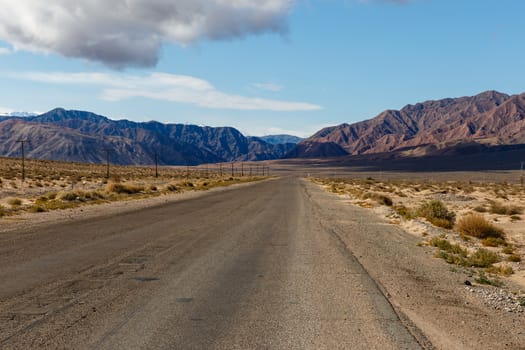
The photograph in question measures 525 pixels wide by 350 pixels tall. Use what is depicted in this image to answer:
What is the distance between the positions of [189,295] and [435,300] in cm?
408

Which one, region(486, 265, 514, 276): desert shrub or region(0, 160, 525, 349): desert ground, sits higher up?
region(0, 160, 525, 349): desert ground

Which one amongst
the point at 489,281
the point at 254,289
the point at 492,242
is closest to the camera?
the point at 254,289

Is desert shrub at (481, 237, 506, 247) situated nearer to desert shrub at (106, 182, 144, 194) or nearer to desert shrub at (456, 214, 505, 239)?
desert shrub at (456, 214, 505, 239)

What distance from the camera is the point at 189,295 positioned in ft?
26.7

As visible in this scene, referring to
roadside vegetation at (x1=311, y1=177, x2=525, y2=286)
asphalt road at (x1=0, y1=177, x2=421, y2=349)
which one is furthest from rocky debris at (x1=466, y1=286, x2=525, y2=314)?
asphalt road at (x1=0, y1=177, x2=421, y2=349)

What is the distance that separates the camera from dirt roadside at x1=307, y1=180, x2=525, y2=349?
256 inches

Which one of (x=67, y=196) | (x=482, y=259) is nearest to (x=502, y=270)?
(x=482, y=259)

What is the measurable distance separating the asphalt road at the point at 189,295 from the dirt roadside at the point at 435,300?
0.35 metres

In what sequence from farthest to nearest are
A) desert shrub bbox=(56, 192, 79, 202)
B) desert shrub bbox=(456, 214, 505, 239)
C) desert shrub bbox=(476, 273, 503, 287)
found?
desert shrub bbox=(56, 192, 79, 202) < desert shrub bbox=(456, 214, 505, 239) < desert shrub bbox=(476, 273, 503, 287)

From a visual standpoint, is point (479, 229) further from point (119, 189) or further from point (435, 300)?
point (119, 189)

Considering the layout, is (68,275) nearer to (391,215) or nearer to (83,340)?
(83,340)

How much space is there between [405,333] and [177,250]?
758 cm

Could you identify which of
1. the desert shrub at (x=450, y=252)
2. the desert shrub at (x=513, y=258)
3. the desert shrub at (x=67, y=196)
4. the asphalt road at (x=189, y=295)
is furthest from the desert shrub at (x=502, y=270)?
the desert shrub at (x=67, y=196)

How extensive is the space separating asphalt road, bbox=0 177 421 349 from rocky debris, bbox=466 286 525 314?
1.84 meters
